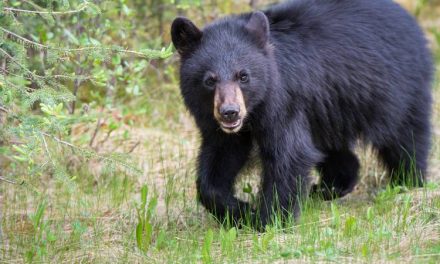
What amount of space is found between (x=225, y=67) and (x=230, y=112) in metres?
0.35

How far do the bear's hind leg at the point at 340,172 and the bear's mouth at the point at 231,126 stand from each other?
5.97ft

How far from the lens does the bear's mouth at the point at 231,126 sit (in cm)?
490

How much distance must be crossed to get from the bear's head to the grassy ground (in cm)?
69

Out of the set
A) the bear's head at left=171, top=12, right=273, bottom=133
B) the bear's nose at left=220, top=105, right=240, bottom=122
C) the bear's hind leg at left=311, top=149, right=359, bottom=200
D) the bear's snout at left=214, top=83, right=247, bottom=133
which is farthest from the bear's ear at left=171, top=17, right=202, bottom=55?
the bear's hind leg at left=311, top=149, right=359, bottom=200

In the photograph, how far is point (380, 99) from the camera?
19.7 feet

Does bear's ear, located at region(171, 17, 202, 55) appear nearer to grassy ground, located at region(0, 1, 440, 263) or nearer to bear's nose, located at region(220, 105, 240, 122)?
bear's nose, located at region(220, 105, 240, 122)

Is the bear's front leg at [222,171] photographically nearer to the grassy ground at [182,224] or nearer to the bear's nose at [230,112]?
the grassy ground at [182,224]

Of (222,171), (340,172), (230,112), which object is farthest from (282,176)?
(340,172)

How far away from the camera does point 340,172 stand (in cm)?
663

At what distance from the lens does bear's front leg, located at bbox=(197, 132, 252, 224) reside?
5.38 meters

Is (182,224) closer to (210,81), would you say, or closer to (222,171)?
(222,171)

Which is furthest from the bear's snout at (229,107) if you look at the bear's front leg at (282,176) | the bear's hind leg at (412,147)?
the bear's hind leg at (412,147)

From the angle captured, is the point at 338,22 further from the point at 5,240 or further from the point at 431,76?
the point at 5,240

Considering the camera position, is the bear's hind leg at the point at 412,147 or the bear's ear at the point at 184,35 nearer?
the bear's ear at the point at 184,35
